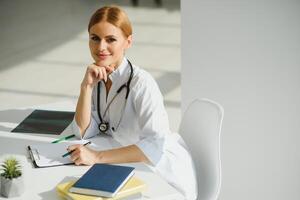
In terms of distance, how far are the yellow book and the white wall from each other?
45.1 inches

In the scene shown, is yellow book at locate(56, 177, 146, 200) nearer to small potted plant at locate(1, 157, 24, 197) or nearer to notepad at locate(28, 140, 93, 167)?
small potted plant at locate(1, 157, 24, 197)

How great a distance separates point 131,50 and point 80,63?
71 centimetres

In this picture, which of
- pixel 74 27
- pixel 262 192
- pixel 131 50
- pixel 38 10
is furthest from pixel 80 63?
pixel 262 192

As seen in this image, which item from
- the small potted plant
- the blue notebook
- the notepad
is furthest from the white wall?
the small potted plant

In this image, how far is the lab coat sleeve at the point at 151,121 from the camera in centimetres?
224

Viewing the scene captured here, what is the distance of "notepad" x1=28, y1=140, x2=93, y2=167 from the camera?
2158mm

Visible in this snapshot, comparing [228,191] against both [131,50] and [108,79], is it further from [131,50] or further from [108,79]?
[131,50]

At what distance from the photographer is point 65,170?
6.88 ft

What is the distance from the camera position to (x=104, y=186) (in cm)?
186

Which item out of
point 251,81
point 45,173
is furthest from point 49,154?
point 251,81

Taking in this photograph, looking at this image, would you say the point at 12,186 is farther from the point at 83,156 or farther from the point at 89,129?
the point at 89,129

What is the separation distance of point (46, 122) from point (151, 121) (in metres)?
0.61

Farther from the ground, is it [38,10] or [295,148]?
[295,148]

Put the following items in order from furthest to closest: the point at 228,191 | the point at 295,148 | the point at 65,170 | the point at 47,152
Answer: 1. the point at 228,191
2. the point at 295,148
3. the point at 47,152
4. the point at 65,170
